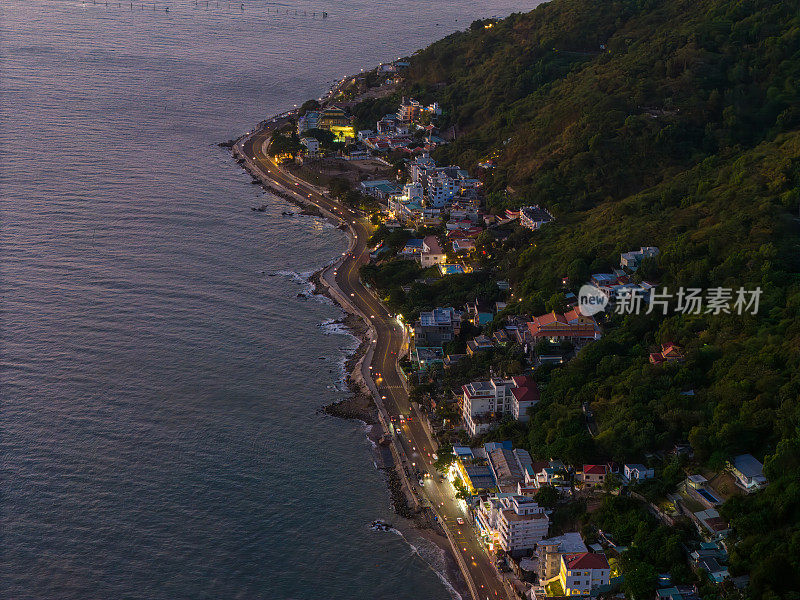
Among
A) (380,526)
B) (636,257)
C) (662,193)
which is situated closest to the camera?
(380,526)

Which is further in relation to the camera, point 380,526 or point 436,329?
point 436,329

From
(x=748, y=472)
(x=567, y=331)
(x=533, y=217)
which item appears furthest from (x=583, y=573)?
(x=533, y=217)

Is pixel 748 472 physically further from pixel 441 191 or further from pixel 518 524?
pixel 441 191

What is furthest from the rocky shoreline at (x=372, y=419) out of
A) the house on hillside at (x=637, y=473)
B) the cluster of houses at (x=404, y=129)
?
the cluster of houses at (x=404, y=129)

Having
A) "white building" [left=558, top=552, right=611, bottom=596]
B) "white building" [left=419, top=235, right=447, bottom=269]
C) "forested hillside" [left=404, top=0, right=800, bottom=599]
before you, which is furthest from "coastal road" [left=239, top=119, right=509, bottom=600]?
"forested hillside" [left=404, top=0, right=800, bottom=599]

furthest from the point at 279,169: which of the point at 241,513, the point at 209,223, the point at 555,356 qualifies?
the point at 241,513
